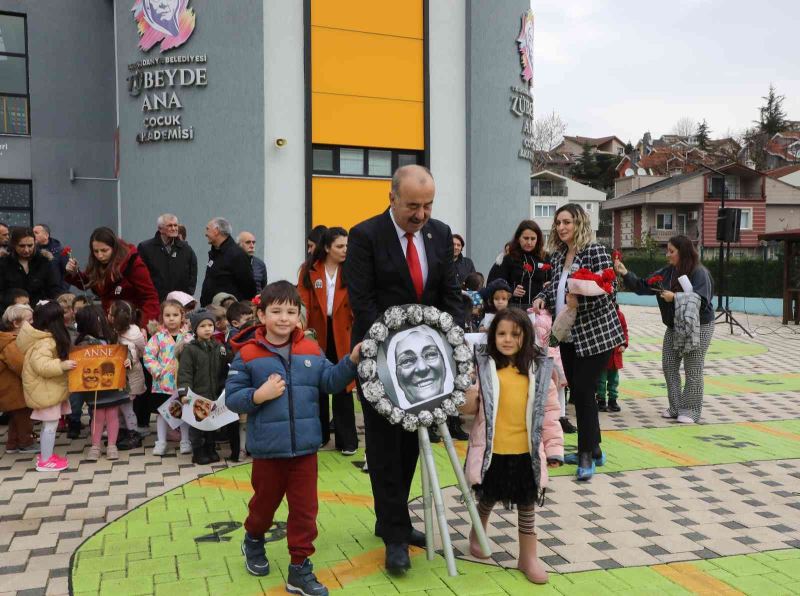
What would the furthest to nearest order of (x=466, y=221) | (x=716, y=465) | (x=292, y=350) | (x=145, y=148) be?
(x=466, y=221)
(x=145, y=148)
(x=716, y=465)
(x=292, y=350)

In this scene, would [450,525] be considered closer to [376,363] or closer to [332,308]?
[376,363]

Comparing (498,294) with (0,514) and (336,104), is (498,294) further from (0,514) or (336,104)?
(336,104)

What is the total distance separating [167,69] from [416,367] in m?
13.0

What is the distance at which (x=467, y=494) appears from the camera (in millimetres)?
3645

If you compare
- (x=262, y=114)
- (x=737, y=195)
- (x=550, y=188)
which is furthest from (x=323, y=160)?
(x=550, y=188)

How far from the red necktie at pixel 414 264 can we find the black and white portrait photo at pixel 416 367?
270 millimetres

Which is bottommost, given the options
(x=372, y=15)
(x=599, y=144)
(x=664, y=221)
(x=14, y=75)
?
(x=664, y=221)

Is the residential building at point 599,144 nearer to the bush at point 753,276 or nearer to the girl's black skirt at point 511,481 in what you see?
the bush at point 753,276

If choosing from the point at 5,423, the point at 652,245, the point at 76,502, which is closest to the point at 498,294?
the point at 76,502

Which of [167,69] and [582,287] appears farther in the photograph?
[167,69]

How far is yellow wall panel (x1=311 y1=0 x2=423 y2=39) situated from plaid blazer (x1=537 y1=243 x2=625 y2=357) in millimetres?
12219

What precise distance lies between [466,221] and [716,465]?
468 inches

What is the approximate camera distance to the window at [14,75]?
16234 millimetres

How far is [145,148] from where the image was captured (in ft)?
49.1
